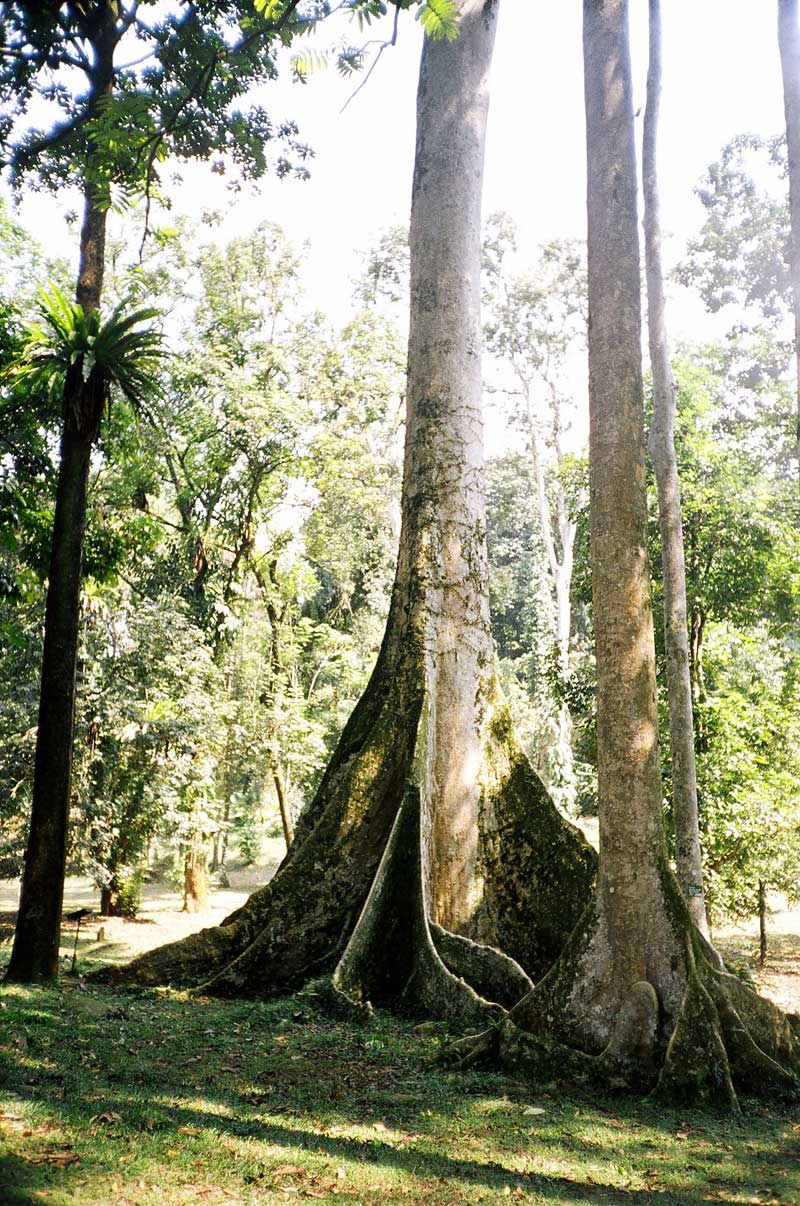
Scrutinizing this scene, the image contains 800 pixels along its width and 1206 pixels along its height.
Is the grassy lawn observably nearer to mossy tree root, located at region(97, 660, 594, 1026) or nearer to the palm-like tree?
mossy tree root, located at region(97, 660, 594, 1026)

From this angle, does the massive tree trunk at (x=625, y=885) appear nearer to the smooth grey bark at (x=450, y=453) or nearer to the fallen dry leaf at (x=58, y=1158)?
the smooth grey bark at (x=450, y=453)

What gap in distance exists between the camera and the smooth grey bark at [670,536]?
10539mm

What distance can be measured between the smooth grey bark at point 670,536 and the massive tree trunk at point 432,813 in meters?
3.46

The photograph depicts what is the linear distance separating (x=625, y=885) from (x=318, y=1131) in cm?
224

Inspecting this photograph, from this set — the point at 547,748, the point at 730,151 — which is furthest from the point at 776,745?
the point at 730,151

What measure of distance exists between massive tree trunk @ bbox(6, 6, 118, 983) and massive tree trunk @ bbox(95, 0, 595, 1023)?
1923 millimetres

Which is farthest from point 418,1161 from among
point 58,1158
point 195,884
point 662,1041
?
point 195,884

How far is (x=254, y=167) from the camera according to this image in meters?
13.1

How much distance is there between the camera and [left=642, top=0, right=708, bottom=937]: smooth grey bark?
1054 cm

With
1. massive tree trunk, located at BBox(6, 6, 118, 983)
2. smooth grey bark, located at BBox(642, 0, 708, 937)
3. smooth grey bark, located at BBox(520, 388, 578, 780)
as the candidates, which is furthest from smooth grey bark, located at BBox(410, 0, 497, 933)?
smooth grey bark, located at BBox(520, 388, 578, 780)

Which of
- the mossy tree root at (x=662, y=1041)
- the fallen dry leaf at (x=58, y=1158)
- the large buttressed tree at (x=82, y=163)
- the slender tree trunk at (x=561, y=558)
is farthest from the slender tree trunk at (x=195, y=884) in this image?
the fallen dry leaf at (x=58, y=1158)

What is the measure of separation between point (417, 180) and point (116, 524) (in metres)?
12.6

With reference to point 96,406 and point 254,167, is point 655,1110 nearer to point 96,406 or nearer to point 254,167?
point 96,406

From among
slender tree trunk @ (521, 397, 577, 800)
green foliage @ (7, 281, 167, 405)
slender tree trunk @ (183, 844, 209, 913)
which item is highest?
slender tree trunk @ (521, 397, 577, 800)
